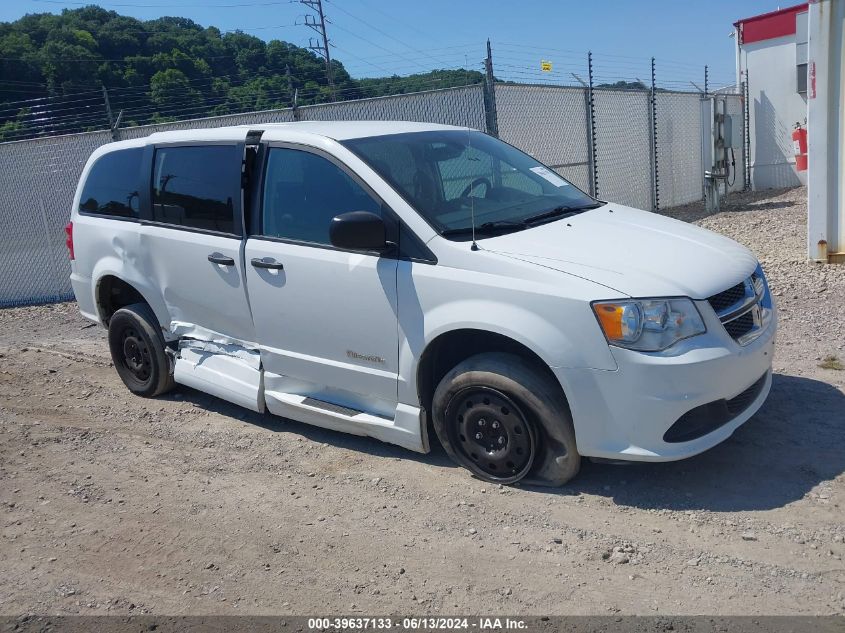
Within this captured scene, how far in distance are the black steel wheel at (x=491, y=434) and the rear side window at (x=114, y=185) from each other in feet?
10.2

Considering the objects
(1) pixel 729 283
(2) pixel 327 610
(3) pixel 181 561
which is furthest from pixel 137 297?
(1) pixel 729 283

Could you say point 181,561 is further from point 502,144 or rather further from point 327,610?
point 502,144

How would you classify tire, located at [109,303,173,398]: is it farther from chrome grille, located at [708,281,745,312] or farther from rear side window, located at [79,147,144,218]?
chrome grille, located at [708,281,745,312]

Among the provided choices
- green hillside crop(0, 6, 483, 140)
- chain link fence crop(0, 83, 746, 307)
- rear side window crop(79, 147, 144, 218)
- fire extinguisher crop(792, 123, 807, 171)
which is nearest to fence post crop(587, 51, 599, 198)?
chain link fence crop(0, 83, 746, 307)

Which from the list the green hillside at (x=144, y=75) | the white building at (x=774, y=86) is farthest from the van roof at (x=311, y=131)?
the white building at (x=774, y=86)

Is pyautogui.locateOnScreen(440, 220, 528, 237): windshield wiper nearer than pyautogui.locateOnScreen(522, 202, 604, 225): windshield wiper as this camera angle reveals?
Yes

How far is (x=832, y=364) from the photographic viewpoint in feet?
18.4

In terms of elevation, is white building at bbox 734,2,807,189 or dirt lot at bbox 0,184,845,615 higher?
white building at bbox 734,2,807,189

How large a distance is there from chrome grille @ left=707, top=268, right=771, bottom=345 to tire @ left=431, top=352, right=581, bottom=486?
89cm

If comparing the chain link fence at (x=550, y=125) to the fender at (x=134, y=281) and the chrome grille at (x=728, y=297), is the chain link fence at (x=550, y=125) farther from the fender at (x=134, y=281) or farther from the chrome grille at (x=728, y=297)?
the chrome grille at (x=728, y=297)

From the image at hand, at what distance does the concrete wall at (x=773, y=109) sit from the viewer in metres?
18.3

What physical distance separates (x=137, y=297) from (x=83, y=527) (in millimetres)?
2390

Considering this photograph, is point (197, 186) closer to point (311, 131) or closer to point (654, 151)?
point (311, 131)

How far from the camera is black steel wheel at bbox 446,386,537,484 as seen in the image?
4.13 meters
